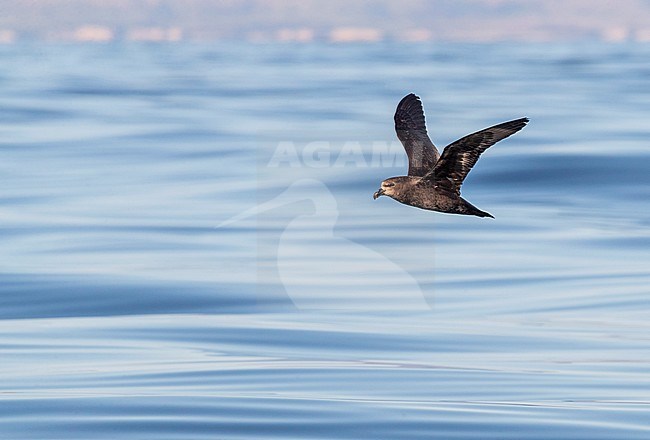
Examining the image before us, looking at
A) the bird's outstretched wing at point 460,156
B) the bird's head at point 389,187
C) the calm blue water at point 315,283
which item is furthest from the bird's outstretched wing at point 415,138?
the calm blue water at point 315,283

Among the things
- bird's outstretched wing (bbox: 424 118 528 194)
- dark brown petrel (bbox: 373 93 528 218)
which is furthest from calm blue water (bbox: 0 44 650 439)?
bird's outstretched wing (bbox: 424 118 528 194)

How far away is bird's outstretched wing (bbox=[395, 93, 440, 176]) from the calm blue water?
201 centimetres

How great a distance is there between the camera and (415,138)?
1230 cm


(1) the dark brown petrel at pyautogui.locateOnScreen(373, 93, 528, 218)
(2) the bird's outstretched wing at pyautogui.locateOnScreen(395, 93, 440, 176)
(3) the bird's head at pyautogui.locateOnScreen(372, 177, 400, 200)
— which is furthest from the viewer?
(2) the bird's outstretched wing at pyautogui.locateOnScreen(395, 93, 440, 176)

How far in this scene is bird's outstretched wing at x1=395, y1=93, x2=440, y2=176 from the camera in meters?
11.7

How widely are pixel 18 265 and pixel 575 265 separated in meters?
7.81

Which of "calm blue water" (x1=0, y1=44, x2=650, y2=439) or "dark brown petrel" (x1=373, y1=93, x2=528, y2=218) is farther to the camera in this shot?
"calm blue water" (x1=0, y1=44, x2=650, y2=439)

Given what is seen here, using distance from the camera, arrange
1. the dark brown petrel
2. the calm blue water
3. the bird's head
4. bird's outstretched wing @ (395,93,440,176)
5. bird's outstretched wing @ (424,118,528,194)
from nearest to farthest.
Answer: bird's outstretched wing @ (424,118,528,194)
the dark brown petrel
the bird's head
the calm blue water
bird's outstretched wing @ (395,93,440,176)

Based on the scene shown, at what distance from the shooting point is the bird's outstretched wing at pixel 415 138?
38.3ft

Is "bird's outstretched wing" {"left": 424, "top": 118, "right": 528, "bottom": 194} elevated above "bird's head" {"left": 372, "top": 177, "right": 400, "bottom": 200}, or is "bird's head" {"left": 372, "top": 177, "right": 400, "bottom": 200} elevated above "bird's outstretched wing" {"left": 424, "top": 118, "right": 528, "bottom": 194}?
"bird's outstretched wing" {"left": 424, "top": 118, "right": 528, "bottom": 194}

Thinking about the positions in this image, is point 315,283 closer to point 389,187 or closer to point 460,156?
point 389,187

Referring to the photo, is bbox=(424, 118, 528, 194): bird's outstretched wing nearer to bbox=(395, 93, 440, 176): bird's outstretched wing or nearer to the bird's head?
the bird's head

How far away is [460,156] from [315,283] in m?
8.08

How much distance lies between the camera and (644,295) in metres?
17.4
